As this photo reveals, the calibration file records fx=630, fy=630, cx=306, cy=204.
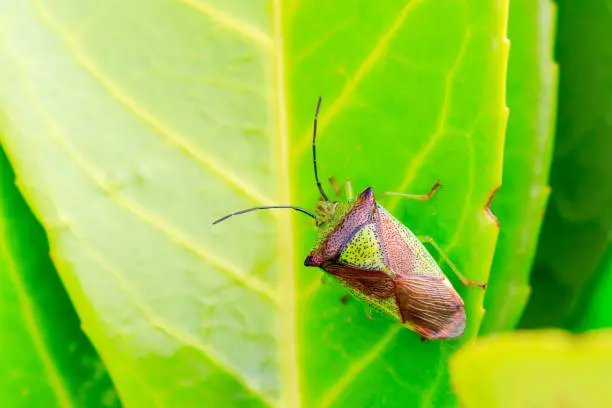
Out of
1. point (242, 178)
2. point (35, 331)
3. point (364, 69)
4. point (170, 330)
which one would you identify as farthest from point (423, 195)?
point (35, 331)

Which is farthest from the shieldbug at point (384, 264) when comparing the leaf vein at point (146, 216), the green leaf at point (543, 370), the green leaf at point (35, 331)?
the green leaf at point (543, 370)

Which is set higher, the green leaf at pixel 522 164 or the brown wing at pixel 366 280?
the green leaf at pixel 522 164

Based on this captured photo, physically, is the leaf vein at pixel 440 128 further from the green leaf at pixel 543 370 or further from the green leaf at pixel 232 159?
the green leaf at pixel 543 370

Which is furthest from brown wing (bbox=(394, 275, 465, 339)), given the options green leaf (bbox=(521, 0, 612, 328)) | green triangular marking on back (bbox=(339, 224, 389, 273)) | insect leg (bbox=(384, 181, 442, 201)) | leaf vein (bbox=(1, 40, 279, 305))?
leaf vein (bbox=(1, 40, 279, 305))

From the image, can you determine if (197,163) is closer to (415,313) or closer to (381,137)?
(381,137)

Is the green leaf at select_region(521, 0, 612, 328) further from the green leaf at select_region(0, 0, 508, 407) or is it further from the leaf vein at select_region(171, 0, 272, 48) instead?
the leaf vein at select_region(171, 0, 272, 48)

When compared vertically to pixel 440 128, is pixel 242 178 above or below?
below

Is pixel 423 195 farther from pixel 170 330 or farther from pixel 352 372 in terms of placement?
pixel 170 330
